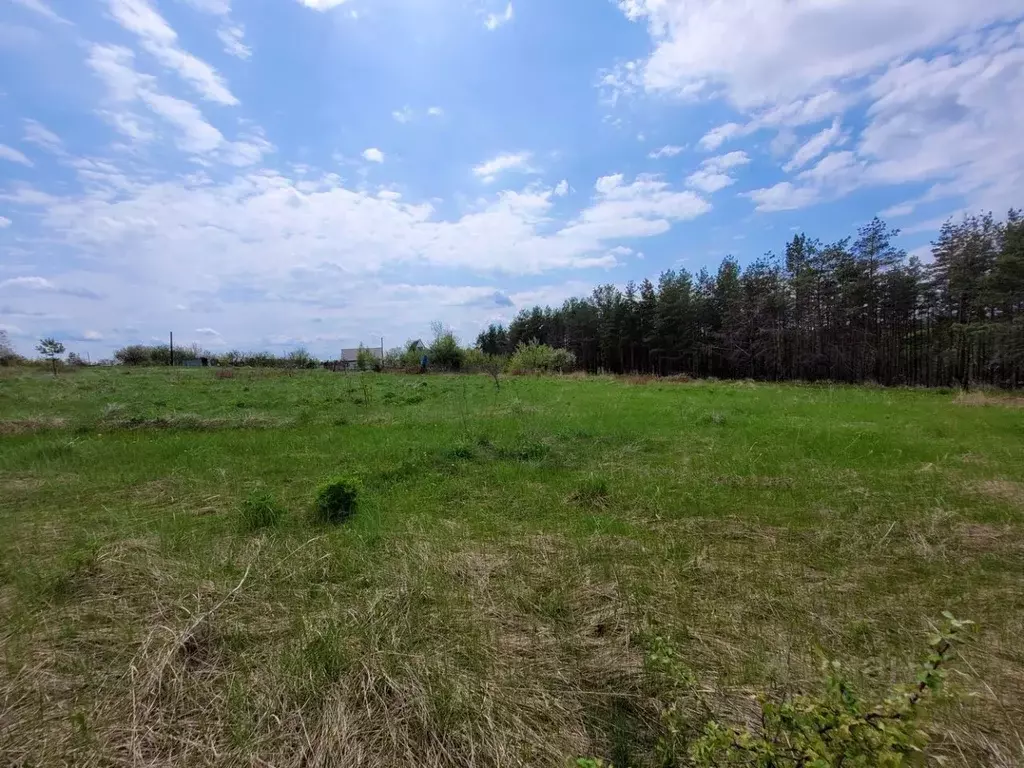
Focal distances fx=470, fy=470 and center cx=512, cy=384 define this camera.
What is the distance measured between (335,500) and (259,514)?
0.77 meters

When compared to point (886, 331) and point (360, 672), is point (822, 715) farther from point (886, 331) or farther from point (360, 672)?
point (886, 331)

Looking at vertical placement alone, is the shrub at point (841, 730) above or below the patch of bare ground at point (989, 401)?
above

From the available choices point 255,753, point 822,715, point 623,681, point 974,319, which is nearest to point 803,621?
point 623,681

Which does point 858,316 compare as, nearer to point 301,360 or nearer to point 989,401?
point 989,401

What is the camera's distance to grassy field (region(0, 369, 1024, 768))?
7.34 ft

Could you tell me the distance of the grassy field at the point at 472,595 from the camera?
2.24 meters

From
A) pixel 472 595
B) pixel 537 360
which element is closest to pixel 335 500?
pixel 472 595

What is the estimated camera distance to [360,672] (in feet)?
8.22

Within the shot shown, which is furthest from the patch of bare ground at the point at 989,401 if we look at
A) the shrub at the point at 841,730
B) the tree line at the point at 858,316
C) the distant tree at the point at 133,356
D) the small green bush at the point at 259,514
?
the distant tree at the point at 133,356

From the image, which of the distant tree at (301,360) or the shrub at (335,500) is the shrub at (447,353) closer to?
the distant tree at (301,360)

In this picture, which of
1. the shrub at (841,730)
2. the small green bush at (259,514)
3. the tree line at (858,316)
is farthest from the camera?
the tree line at (858,316)

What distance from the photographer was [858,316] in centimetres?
3481

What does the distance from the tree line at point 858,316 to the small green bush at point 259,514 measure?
2834cm

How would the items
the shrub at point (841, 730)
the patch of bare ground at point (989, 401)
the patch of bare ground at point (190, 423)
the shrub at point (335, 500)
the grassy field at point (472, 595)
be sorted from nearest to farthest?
the shrub at point (841, 730), the grassy field at point (472, 595), the shrub at point (335, 500), the patch of bare ground at point (190, 423), the patch of bare ground at point (989, 401)
